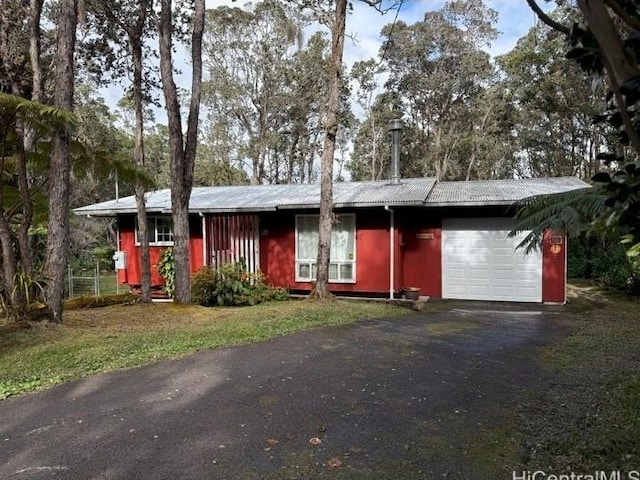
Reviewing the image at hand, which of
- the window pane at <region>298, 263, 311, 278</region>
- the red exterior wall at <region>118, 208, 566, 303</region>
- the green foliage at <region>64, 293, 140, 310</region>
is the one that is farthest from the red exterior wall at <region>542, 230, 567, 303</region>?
the green foliage at <region>64, 293, 140, 310</region>

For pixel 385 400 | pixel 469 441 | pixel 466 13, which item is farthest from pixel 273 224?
pixel 466 13

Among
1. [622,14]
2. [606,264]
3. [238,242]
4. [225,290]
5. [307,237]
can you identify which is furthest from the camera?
[606,264]

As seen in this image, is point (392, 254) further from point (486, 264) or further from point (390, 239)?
point (486, 264)

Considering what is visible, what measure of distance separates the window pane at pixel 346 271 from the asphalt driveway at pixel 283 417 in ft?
19.2

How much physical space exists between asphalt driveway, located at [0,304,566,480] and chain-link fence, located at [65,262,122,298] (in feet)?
32.8

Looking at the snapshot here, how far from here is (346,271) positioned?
40.6ft

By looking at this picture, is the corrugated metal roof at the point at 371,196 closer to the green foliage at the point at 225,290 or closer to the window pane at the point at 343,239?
the window pane at the point at 343,239

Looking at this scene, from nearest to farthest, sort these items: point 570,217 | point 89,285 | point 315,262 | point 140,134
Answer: point 570,217, point 140,134, point 315,262, point 89,285

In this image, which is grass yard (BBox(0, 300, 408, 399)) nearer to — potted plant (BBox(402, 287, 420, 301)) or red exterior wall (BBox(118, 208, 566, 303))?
potted plant (BBox(402, 287, 420, 301))

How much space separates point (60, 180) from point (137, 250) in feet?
23.1

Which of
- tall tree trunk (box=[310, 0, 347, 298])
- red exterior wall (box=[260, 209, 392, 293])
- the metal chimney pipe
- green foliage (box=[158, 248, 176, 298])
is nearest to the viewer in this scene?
tall tree trunk (box=[310, 0, 347, 298])

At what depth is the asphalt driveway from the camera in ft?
10.1

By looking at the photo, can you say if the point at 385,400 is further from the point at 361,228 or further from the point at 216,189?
the point at 216,189

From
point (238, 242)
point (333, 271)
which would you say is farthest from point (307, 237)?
point (238, 242)
